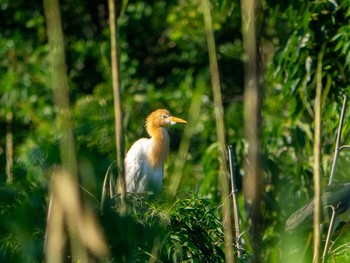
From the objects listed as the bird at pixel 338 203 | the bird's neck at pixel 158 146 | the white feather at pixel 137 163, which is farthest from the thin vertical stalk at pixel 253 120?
the bird's neck at pixel 158 146

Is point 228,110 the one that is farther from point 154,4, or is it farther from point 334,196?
point 334,196

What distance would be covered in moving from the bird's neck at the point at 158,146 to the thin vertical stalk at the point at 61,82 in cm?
434

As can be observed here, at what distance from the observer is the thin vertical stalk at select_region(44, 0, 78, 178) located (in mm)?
1341

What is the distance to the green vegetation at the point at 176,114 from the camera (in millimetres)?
1552

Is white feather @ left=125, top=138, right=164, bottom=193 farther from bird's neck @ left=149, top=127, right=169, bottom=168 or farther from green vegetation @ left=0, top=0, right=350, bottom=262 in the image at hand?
green vegetation @ left=0, top=0, right=350, bottom=262

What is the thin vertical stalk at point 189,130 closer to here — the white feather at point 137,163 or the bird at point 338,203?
the bird at point 338,203

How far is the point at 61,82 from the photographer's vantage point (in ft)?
4.47

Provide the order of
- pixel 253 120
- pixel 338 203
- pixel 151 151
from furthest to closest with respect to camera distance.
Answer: pixel 151 151
pixel 338 203
pixel 253 120

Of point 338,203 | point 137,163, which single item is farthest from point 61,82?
point 137,163

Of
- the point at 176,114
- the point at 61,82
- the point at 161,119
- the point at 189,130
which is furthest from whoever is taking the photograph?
the point at 176,114

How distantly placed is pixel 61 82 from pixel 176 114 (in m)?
6.41

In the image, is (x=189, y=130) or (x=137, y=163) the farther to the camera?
(x=137, y=163)

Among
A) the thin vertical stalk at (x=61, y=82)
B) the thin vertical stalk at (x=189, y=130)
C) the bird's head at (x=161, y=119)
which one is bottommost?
the bird's head at (x=161, y=119)

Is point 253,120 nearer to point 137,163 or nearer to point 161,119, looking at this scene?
point 137,163
